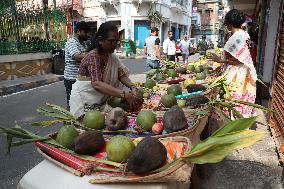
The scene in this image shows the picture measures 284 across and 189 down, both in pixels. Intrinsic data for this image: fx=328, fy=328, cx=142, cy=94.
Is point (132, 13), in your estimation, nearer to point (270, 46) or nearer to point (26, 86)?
point (26, 86)

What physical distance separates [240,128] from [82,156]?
3.38 feet

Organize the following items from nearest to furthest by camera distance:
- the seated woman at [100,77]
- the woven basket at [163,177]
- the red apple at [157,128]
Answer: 1. the woven basket at [163,177]
2. the red apple at [157,128]
3. the seated woman at [100,77]

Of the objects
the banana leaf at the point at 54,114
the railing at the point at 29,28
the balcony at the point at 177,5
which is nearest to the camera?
the banana leaf at the point at 54,114

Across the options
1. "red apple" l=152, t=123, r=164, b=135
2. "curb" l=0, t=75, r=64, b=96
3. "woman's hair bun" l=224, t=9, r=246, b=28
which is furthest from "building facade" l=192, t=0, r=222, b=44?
"red apple" l=152, t=123, r=164, b=135

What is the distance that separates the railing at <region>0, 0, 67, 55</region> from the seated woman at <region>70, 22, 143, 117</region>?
9.48 metres

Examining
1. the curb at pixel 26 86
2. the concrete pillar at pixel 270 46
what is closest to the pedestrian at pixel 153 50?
the concrete pillar at pixel 270 46

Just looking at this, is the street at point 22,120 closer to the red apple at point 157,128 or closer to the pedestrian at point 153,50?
the red apple at point 157,128

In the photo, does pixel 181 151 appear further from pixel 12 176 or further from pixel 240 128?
pixel 12 176

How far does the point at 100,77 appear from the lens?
317 cm

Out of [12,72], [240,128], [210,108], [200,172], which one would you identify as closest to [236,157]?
[200,172]

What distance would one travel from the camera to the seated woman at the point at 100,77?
10.2 ft

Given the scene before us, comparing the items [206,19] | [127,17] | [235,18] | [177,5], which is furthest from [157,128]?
[206,19]

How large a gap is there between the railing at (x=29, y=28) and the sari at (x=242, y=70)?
9207mm

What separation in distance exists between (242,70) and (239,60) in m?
0.19
